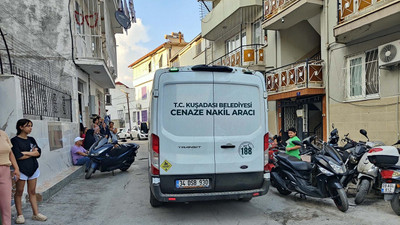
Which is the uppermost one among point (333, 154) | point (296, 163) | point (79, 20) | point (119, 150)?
point (79, 20)

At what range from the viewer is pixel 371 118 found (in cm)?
833

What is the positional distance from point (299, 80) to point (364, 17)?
3.49m

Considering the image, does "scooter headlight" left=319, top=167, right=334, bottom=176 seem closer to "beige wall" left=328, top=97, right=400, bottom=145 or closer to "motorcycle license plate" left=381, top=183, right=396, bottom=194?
"motorcycle license plate" left=381, top=183, right=396, bottom=194

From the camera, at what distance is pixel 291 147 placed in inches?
228

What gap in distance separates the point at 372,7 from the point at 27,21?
10.9 meters

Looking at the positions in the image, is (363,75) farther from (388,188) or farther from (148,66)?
(148,66)

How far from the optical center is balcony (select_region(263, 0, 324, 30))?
33.3ft

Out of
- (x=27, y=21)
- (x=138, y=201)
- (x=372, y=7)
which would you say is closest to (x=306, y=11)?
(x=372, y=7)

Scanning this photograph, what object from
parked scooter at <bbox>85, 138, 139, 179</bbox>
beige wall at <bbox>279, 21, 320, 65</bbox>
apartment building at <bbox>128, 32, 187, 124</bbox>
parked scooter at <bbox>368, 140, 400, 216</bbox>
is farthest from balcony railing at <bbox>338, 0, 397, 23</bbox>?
apartment building at <bbox>128, 32, 187, 124</bbox>

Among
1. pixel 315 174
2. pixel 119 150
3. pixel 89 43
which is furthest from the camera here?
pixel 89 43

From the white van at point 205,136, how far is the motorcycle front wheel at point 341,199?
1.31 metres

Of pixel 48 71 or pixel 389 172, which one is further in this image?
pixel 48 71

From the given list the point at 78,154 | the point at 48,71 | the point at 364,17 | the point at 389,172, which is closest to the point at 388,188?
the point at 389,172

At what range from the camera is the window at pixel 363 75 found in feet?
27.5
